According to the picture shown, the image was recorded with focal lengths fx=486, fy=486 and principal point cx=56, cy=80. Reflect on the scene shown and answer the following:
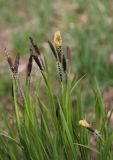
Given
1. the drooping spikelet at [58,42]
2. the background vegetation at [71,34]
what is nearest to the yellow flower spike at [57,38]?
the drooping spikelet at [58,42]

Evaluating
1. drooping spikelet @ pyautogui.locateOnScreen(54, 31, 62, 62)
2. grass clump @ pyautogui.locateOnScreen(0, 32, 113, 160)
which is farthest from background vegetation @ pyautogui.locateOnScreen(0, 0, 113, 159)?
→ drooping spikelet @ pyautogui.locateOnScreen(54, 31, 62, 62)

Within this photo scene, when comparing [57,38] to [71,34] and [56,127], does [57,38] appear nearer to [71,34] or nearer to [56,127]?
[56,127]

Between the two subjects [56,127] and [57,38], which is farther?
[56,127]

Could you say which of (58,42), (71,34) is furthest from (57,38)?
(71,34)

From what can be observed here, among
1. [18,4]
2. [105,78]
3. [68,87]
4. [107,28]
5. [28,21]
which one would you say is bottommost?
[68,87]

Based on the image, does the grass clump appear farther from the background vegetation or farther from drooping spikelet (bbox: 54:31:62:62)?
the background vegetation

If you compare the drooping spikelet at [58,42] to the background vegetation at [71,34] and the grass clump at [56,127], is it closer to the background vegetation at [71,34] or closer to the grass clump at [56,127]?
the grass clump at [56,127]

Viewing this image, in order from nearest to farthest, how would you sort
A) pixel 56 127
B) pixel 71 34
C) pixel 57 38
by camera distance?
pixel 57 38 < pixel 56 127 < pixel 71 34

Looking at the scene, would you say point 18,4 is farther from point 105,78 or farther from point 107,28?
point 105,78

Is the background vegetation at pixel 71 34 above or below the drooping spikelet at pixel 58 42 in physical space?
above

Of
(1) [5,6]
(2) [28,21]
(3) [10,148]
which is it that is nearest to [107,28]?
(2) [28,21]

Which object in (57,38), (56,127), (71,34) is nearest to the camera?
(57,38)
